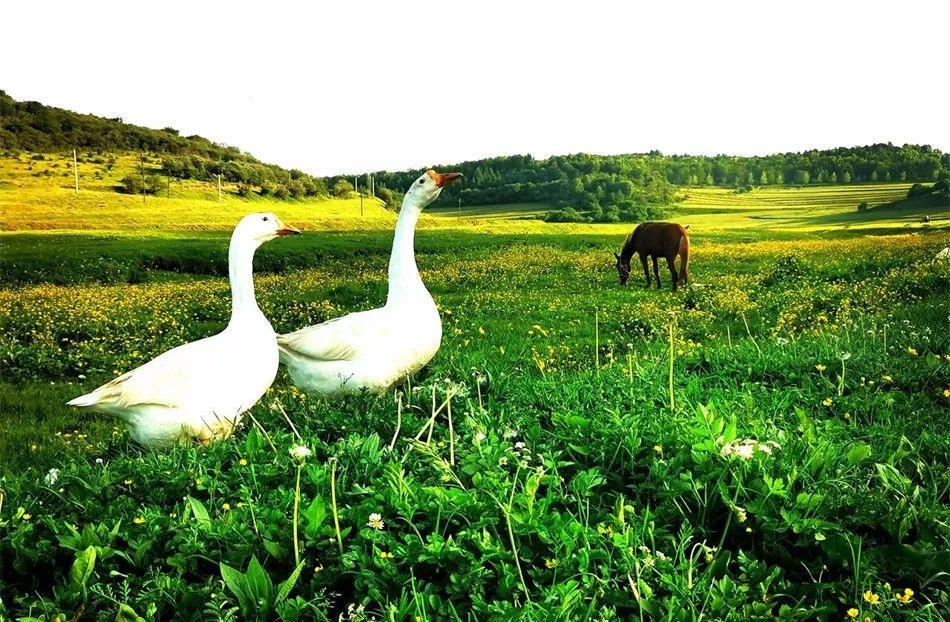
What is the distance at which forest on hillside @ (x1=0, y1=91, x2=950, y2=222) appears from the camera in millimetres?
5922

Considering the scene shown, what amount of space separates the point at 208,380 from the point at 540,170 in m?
3.92

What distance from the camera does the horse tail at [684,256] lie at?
23.4 feet

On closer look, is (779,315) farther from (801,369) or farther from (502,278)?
(502,278)

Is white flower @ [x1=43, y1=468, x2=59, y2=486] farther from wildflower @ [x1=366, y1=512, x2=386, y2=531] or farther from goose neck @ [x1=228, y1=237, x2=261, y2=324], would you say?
wildflower @ [x1=366, y1=512, x2=386, y2=531]

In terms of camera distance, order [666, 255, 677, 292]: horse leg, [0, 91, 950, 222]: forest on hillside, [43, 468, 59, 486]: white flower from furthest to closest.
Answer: [666, 255, 677, 292]: horse leg
[0, 91, 950, 222]: forest on hillside
[43, 468, 59, 486]: white flower

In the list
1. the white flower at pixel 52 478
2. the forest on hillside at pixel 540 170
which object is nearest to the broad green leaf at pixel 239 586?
the white flower at pixel 52 478

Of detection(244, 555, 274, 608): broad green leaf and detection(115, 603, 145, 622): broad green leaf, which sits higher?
detection(244, 555, 274, 608): broad green leaf

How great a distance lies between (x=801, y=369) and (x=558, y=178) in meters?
2.95

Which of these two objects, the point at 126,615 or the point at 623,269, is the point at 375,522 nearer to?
the point at 126,615

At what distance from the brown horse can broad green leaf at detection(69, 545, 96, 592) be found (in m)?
5.27

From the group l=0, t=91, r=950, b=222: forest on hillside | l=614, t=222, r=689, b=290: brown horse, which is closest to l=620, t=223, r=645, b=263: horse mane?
l=614, t=222, r=689, b=290: brown horse

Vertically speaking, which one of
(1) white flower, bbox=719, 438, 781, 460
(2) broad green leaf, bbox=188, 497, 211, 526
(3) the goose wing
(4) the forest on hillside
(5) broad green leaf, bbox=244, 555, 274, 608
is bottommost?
(5) broad green leaf, bbox=244, 555, 274, 608

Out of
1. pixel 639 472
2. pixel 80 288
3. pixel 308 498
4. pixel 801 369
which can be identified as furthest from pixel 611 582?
pixel 80 288

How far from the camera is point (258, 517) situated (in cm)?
294
